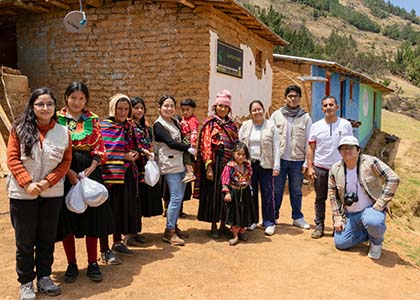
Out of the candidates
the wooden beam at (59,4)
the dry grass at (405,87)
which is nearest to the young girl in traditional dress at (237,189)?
the wooden beam at (59,4)

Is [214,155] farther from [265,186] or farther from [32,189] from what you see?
[32,189]

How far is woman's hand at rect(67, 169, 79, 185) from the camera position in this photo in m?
3.23

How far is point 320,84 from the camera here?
1198cm

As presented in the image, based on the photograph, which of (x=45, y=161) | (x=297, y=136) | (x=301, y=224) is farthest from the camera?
(x=301, y=224)

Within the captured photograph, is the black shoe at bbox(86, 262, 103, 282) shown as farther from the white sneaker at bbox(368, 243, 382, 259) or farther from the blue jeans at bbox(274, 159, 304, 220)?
the white sneaker at bbox(368, 243, 382, 259)

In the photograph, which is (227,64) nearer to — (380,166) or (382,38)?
(380,166)

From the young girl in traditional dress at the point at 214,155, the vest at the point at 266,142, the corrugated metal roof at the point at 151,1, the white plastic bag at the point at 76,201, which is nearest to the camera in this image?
the white plastic bag at the point at 76,201

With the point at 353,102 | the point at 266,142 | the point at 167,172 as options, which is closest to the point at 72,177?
the point at 167,172

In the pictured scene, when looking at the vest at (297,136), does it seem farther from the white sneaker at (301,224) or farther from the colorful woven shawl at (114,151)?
the colorful woven shawl at (114,151)

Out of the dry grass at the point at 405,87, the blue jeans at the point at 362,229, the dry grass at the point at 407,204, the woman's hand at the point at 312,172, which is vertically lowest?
the dry grass at the point at 407,204

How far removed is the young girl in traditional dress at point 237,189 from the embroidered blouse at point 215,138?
0.31 feet

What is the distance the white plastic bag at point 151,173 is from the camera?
4012mm

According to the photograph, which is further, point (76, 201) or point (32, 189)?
point (76, 201)

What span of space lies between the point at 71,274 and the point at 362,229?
10.1ft
